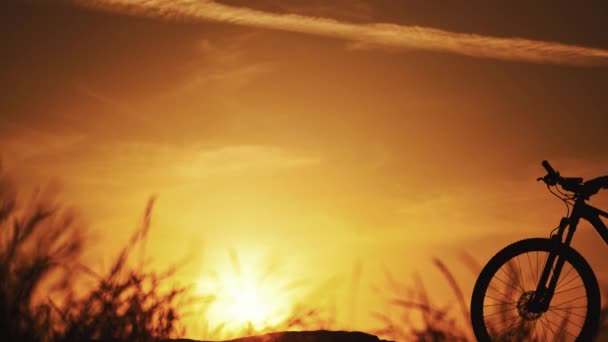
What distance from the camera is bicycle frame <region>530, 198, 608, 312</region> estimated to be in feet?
16.0

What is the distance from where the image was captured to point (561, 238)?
499cm

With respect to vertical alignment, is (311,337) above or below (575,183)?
below

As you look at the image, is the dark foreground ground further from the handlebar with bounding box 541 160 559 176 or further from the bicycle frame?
the handlebar with bounding box 541 160 559 176

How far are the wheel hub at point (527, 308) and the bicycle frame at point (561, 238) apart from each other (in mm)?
17

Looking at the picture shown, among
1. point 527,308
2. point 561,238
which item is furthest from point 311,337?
point 561,238

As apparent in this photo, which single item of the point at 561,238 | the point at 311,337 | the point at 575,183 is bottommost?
the point at 311,337

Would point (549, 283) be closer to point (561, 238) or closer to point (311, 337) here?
point (561, 238)

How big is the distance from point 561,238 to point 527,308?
1.90 ft

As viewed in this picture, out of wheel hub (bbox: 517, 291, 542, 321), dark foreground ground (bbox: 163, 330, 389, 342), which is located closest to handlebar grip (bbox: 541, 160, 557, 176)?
wheel hub (bbox: 517, 291, 542, 321)

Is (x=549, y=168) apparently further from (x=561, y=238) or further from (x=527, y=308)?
(x=527, y=308)

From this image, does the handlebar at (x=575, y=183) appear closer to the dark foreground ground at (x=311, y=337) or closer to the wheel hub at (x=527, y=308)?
the wheel hub at (x=527, y=308)

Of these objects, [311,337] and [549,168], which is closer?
[311,337]

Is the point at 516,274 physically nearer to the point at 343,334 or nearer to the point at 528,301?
the point at 528,301

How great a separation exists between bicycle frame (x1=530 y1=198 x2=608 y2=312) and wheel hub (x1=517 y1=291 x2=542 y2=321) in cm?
2
